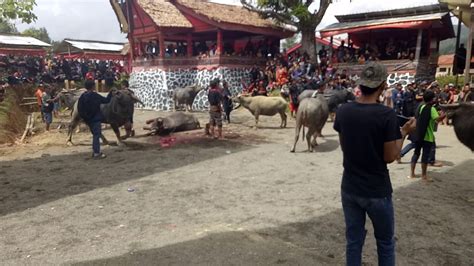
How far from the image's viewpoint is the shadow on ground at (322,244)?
396cm

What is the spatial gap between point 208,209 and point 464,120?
379 centimetres

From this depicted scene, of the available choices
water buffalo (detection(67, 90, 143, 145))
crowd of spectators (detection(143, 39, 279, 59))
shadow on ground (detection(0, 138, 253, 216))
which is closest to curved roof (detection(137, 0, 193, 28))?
crowd of spectators (detection(143, 39, 279, 59))

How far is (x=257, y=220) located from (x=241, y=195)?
1112 mm

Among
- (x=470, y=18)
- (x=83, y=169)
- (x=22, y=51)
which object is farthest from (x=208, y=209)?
(x=22, y=51)

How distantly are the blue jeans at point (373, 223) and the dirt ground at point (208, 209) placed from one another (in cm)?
95

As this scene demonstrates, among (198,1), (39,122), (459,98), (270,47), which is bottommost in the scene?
(39,122)

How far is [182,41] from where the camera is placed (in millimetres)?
22906

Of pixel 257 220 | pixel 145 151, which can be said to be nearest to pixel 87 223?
pixel 257 220

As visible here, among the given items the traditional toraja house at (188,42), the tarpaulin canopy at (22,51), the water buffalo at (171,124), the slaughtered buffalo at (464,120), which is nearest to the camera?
the slaughtered buffalo at (464,120)

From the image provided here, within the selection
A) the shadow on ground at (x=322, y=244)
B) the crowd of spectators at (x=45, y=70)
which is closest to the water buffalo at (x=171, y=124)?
the shadow on ground at (x=322, y=244)

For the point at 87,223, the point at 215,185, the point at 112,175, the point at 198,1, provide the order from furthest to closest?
the point at 198,1
the point at 112,175
the point at 215,185
the point at 87,223

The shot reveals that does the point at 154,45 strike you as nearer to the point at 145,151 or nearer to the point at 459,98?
the point at 145,151

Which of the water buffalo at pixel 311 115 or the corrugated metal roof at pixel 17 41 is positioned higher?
the corrugated metal roof at pixel 17 41

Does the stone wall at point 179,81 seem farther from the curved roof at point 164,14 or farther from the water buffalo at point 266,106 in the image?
the water buffalo at point 266,106
